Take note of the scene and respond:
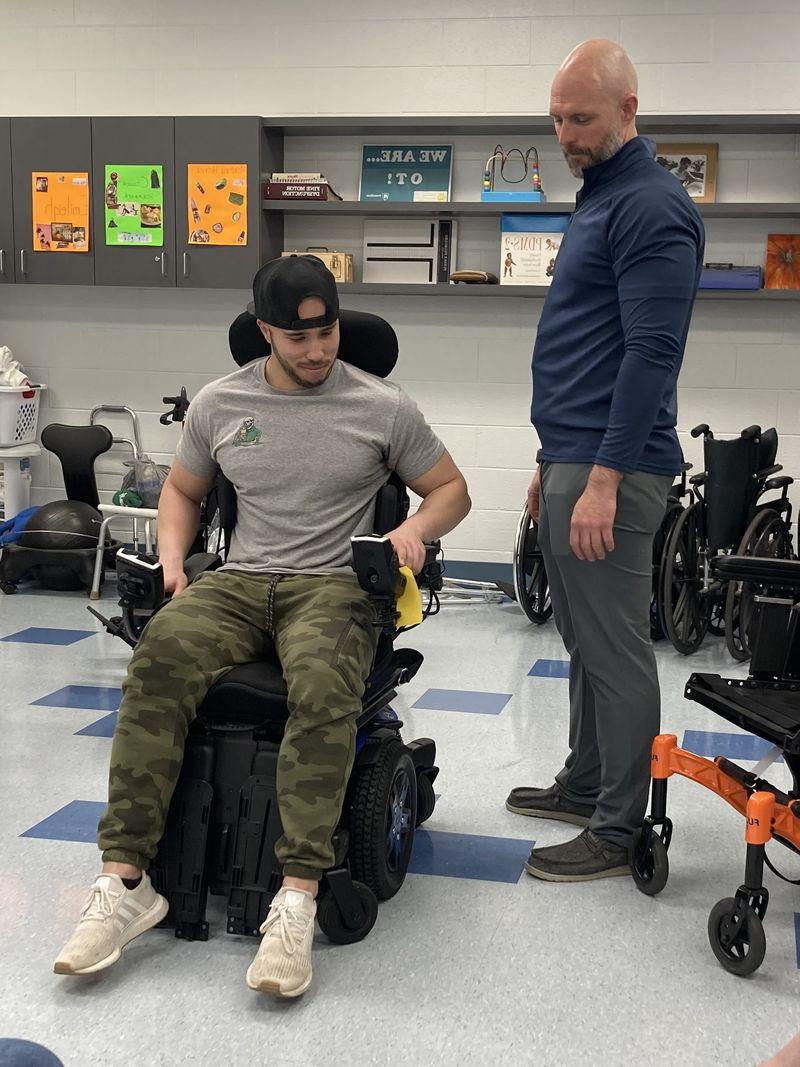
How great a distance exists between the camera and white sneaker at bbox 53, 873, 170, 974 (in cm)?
182

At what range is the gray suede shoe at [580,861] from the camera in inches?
90.5

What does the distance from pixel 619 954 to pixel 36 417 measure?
425 centimetres

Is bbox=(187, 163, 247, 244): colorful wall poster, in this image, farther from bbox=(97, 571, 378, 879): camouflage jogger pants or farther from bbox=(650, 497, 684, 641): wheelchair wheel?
bbox=(97, 571, 378, 879): camouflage jogger pants

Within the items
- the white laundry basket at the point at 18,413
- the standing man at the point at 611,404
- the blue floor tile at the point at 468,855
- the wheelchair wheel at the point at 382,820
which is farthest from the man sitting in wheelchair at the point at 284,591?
the white laundry basket at the point at 18,413

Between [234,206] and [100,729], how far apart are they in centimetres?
265

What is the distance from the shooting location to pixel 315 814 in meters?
1.90

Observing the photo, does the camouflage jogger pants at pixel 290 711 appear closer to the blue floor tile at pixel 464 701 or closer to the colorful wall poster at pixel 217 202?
the blue floor tile at pixel 464 701

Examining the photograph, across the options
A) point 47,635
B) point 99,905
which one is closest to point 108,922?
point 99,905

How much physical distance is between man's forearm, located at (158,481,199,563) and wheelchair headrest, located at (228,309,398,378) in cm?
32

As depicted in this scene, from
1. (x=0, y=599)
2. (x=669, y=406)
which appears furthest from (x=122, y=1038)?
(x=0, y=599)

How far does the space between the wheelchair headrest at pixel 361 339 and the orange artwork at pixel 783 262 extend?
9.68 ft

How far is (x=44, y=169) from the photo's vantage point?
17.0 feet

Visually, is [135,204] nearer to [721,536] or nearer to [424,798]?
[721,536]

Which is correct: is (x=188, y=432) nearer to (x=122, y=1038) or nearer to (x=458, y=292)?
(x=122, y=1038)
